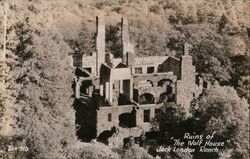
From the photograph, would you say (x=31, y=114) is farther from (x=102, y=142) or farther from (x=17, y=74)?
(x=102, y=142)

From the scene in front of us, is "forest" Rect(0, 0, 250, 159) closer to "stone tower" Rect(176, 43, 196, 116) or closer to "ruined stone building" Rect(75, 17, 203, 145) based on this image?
"stone tower" Rect(176, 43, 196, 116)

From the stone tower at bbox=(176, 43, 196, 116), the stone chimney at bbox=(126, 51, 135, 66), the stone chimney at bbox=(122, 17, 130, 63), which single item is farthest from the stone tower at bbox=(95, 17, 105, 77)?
the stone tower at bbox=(176, 43, 196, 116)

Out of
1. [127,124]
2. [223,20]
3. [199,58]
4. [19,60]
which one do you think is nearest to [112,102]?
[127,124]

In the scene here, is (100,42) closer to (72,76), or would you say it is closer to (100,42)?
(100,42)

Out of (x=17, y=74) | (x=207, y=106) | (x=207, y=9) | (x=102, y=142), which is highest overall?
(x=207, y=9)

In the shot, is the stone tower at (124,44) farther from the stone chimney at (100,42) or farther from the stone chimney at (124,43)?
the stone chimney at (100,42)

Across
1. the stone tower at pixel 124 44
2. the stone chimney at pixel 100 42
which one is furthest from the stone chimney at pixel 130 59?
the stone chimney at pixel 100 42

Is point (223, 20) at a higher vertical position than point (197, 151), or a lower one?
higher
